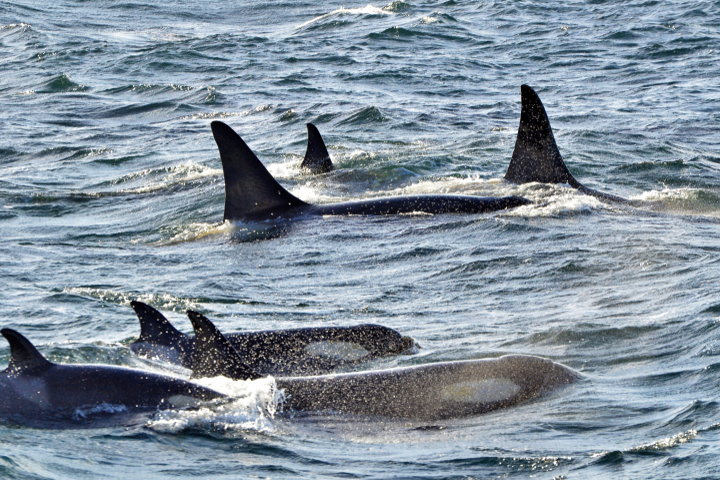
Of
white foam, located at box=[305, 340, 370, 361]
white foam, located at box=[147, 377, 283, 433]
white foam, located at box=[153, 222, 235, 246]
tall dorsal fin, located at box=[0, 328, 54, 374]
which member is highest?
tall dorsal fin, located at box=[0, 328, 54, 374]

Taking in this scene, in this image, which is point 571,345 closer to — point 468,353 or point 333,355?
point 468,353

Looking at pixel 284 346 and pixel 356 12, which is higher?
pixel 356 12

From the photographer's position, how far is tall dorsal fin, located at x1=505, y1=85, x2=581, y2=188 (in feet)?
48.2

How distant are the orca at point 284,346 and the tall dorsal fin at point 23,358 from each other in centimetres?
149

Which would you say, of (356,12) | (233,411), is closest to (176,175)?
(233,411)

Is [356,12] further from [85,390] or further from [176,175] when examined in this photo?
[85,390]

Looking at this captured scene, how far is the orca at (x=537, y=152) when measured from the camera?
48.1 feet

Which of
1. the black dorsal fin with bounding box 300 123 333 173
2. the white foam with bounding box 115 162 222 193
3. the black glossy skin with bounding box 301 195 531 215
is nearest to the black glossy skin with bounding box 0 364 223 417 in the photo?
the black glossy skin with bounding box 301 195 531 215

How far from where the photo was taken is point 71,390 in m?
6.93

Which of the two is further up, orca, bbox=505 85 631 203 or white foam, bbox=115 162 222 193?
orca, bbox=505 85 631 203

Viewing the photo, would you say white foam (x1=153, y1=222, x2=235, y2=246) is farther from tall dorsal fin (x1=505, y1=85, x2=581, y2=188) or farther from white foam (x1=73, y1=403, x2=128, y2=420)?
white foam (x1=73, y1=403, x2=128, y2=420)

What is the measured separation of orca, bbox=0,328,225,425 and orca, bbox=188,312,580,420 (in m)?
0.34

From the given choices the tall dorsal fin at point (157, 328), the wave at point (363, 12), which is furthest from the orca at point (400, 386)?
the wave at point (363, 12)

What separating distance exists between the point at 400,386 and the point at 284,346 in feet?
4.72
